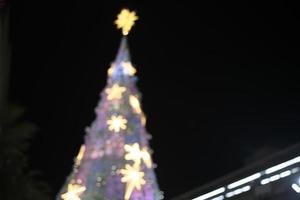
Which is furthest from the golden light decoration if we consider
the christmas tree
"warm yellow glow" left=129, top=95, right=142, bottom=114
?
"warm yellow glow" left=129, top=95, right=142, bottom=114

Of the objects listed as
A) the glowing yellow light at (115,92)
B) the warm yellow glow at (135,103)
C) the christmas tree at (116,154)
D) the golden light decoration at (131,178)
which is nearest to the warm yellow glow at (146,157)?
the christmas tree at (116,154)

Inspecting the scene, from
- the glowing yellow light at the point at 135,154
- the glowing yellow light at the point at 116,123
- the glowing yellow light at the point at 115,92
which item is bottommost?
the glowing yellow light at the point at 135,154

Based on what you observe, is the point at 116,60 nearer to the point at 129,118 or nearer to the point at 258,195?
the point at 129,118

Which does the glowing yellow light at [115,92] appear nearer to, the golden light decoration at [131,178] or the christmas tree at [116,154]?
the christmas tree at [116,154]

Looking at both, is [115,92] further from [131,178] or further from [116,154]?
[131,178]

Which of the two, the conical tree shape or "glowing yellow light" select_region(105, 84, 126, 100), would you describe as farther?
"glowing yellow light" select_region(105, 84, 126, 100)

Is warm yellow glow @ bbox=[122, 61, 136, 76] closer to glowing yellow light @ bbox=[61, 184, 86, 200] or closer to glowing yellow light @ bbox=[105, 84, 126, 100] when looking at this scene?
glowing yellow light @ bbox=[105, 84, 126, 100]

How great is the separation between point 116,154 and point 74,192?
150 centimetres

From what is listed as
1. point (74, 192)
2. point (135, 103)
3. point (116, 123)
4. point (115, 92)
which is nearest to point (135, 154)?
point (116, 123)

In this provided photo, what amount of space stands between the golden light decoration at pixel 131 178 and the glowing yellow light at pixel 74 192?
44.7 inches

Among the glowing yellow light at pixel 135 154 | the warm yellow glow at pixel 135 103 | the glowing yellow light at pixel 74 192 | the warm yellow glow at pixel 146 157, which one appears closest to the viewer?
the glowing yellow light at pixel 74 192

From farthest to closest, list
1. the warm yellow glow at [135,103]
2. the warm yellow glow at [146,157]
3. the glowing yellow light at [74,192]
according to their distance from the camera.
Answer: the warm yellow glow at [135,103], the warm yellow glow at [146,157], the glowing yellow light at [74,192]

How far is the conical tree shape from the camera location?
543 inches

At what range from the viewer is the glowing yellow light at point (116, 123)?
1459 centimetres
